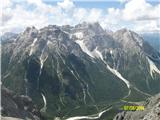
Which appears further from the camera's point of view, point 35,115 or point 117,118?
point 35,115

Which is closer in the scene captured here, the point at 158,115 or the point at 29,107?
the point at 158,115

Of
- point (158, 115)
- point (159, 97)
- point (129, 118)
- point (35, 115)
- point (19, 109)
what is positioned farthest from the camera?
point (35, 115)

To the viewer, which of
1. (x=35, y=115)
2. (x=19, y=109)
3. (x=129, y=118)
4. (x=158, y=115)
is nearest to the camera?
(x=158, y=115)

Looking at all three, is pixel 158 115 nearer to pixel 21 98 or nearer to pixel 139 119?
pixel 139 119

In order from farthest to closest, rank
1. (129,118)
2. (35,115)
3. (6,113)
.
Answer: (35,115) → (6,113) → (129,118)

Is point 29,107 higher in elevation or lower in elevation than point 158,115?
lower

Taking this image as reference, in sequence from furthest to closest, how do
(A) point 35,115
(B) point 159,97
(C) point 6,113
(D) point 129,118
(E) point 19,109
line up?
1. (A) point 35,115
2. (E) point 19,109
3. (C) point 6,113
4. (B) point 159,97
5. (D) point 129,118

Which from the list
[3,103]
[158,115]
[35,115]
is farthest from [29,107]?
[158,115]

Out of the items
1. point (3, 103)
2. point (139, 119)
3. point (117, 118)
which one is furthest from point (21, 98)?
point (139, 119)

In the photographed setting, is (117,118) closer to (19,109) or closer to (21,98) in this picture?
(19,109)
